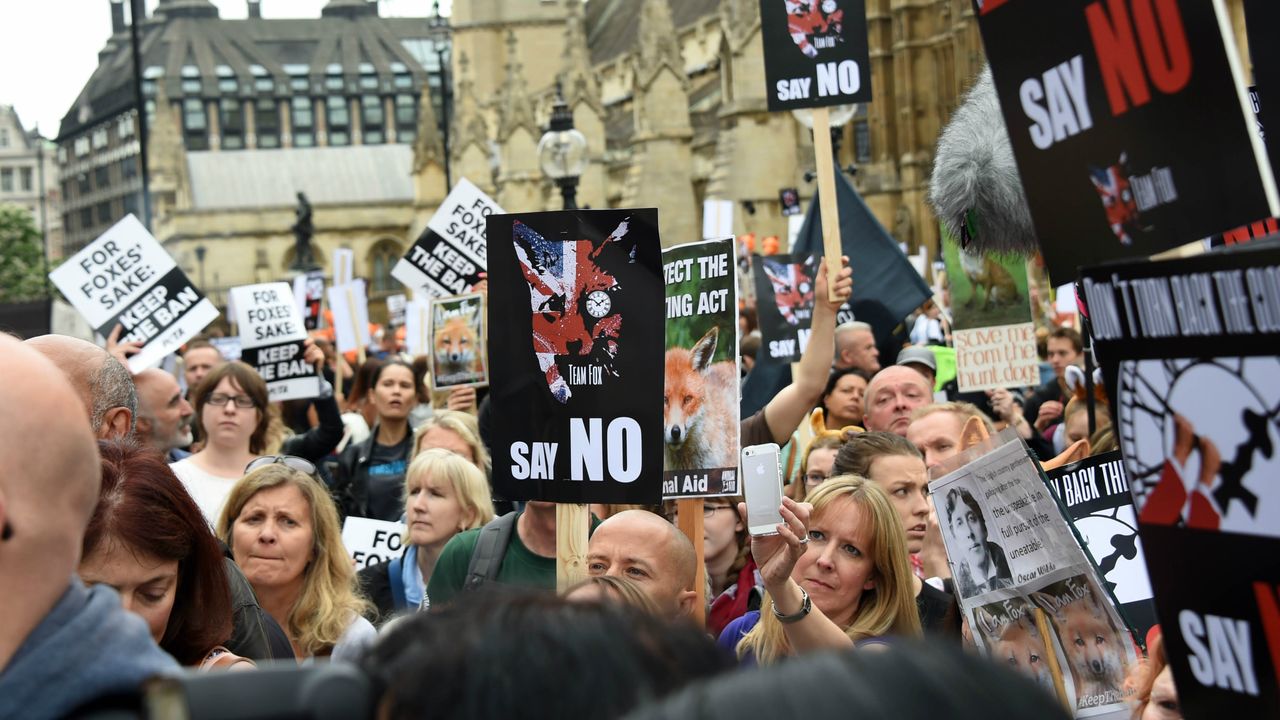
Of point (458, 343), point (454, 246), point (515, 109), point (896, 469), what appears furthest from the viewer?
point (515, 109)

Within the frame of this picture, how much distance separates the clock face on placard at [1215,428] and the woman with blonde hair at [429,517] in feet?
14.4

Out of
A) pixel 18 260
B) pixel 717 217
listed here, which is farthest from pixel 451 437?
pixel 18 260

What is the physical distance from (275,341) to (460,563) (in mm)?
5815

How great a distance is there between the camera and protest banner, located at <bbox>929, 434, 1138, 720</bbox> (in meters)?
3.43

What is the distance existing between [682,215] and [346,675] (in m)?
56.0

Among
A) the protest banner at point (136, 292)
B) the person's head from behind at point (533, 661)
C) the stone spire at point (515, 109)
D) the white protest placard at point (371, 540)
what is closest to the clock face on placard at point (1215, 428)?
the person's head from behind at point (533, 661)

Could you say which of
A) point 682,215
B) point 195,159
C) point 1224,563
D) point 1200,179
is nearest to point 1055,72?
point 1200,179

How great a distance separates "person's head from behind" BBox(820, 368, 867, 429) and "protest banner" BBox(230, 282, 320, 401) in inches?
A: 127

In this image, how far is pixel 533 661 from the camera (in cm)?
149

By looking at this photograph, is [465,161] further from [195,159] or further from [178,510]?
[178,510]

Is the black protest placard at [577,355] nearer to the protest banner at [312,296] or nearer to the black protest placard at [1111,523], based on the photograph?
the black protest placard at [1111,523]

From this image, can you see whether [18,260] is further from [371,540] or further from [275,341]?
[371,540]

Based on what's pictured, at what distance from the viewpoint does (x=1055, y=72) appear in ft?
8.59

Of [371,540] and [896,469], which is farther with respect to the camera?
[371,540]
